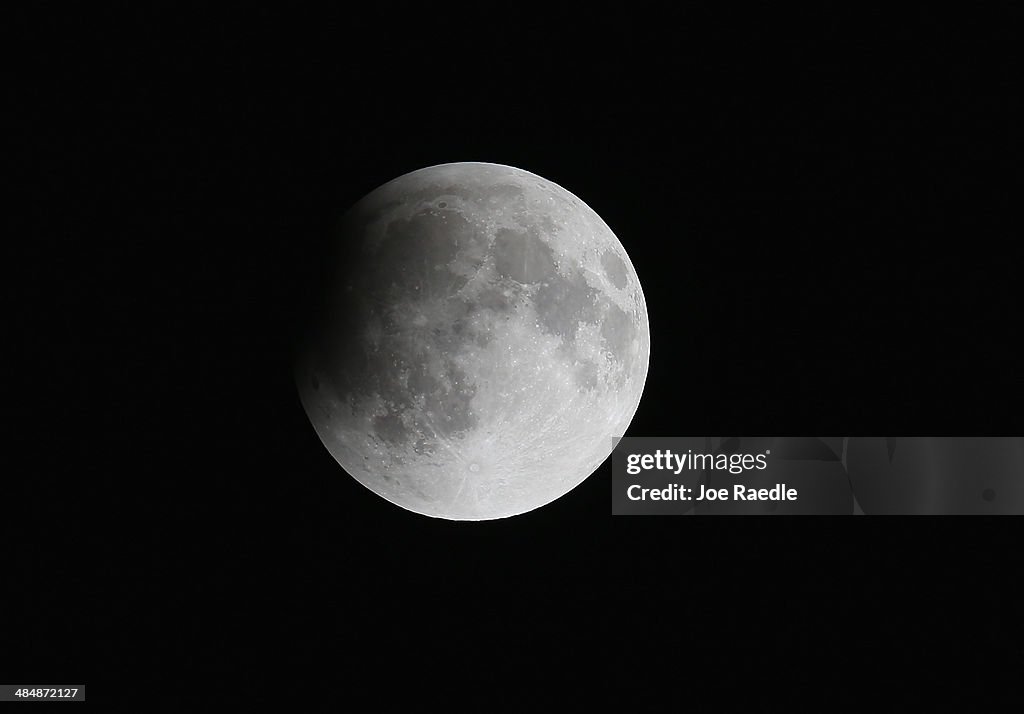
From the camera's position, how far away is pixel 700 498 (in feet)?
14.4

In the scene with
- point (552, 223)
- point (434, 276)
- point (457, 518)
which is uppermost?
point (552, 223)

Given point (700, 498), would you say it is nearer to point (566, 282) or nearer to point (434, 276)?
point (566, 282)

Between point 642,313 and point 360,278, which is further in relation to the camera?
point 642,313

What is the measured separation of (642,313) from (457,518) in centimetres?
163

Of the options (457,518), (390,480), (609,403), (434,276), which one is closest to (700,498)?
(609,403)

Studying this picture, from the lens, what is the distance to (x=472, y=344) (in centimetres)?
339

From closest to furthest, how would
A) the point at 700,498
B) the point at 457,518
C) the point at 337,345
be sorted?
the point at 337,345
the point at 457,518
the point at 700,498

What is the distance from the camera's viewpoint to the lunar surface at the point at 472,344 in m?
3.42

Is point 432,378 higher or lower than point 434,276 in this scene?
lower

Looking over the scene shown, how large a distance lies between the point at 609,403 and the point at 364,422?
1338mm

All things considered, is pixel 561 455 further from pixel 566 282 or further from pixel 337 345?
pixel 337 345

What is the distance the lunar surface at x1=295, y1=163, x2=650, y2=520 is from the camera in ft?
11.2

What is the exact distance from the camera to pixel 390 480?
3.87 meters

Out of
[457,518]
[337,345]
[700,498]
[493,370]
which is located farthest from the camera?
[700,498]
